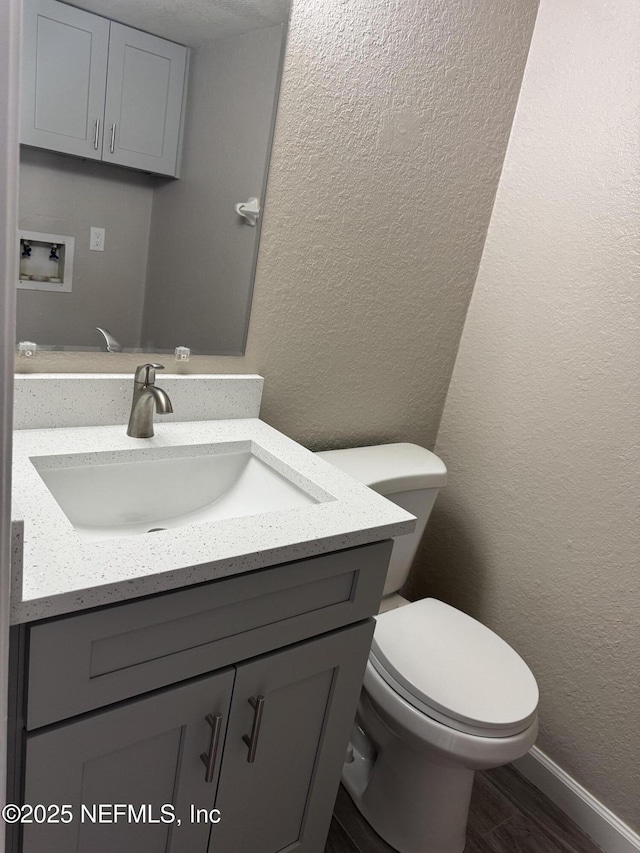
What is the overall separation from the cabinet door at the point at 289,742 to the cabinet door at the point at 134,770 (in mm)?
42

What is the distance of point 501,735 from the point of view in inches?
51.6

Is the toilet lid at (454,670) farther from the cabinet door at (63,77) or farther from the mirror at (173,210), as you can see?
the cabinet door at (63,77)

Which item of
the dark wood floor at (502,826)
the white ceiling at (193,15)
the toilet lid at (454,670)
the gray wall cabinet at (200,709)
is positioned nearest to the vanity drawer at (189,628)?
the gray wall cabinet at (200,709)

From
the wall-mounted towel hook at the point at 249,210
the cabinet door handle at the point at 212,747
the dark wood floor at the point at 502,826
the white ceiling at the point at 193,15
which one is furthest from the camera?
the dark wood floor at the point at 502,826

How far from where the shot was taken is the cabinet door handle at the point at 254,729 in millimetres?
1030

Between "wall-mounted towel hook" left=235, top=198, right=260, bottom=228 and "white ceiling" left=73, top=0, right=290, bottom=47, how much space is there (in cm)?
30

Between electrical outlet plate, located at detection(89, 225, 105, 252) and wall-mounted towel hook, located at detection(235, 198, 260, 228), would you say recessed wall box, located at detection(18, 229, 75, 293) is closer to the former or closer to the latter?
electrical outlet plate, located at detection(89, 225, 105, 252)

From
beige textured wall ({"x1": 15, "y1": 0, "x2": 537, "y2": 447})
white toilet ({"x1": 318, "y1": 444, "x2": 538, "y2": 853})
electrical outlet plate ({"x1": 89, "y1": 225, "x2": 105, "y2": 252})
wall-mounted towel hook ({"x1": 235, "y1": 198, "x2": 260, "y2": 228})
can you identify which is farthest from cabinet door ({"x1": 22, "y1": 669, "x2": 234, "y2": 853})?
wall-mounted towel hook ({"x1": 235, "y1": 198, "x2": 260, "y2": 228})

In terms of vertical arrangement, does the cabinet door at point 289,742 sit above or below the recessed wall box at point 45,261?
below

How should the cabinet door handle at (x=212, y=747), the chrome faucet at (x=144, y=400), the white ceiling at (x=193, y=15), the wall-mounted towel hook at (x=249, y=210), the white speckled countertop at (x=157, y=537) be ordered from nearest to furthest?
the white speckled countertop at (x=157, y=537)
the cabinet door handle at (x=212, y=747)
the white ceiling at (x=193, y=15)
the chrome faucet at (x=144, y=400)
the wall-mounted towel hook at (x=249, y=210)

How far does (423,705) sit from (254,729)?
0.44 meters

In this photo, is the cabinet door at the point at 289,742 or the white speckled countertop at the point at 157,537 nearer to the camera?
the white speckled countertop at the point at 157,537

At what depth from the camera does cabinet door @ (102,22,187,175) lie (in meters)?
1.12

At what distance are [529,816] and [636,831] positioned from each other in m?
0.25
